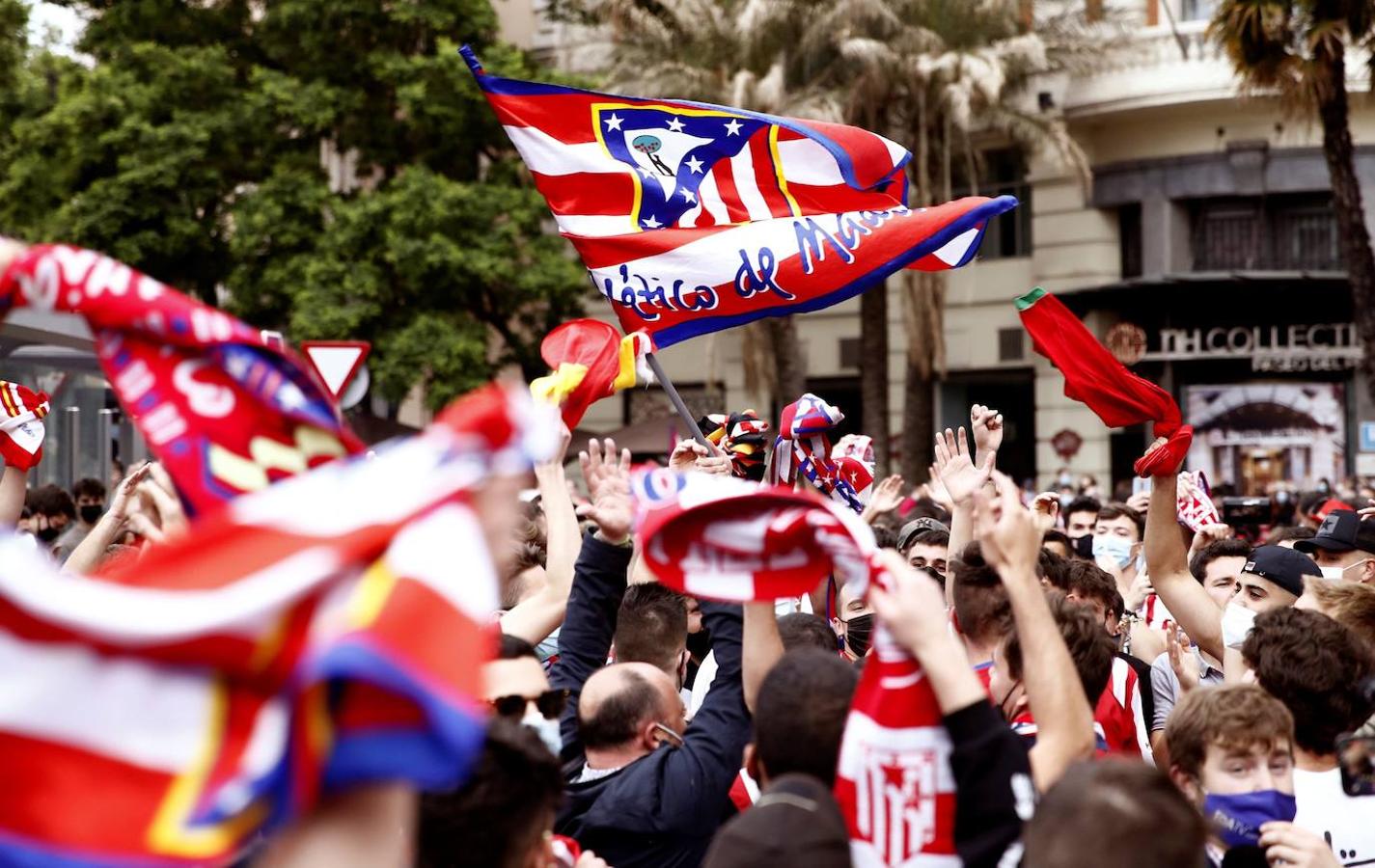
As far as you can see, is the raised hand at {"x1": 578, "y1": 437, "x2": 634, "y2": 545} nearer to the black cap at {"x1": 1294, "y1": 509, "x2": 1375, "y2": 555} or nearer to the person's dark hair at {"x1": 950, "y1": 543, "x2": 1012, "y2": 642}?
the person's dark hair at {"x1": 950, "y1": 543, "x2": 1012, "y2": 642}

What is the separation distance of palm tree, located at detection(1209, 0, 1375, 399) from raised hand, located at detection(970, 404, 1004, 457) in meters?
12.0

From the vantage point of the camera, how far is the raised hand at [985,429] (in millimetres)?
5640

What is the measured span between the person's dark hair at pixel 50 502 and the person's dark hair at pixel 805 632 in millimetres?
6863

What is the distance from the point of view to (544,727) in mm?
3283

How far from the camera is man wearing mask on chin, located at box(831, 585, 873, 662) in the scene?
19.9 feet

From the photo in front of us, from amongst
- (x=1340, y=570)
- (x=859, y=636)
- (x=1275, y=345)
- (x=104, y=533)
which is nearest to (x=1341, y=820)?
(x=859, y=636)

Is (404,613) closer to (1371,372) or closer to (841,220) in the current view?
(841,220)

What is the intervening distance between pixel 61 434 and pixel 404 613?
44.0 feet

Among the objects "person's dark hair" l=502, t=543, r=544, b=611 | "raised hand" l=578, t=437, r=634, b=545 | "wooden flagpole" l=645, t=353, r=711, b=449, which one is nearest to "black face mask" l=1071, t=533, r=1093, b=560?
"wooden flagpole" l=645, t=353, r=711, b=449

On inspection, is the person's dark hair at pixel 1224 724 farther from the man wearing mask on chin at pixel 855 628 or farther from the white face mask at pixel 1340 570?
the white face mask at pixel 1340 570

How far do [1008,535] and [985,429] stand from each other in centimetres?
262

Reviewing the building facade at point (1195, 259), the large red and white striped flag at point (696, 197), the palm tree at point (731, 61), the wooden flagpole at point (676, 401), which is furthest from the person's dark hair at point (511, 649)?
the building facade at point (1195, 259)

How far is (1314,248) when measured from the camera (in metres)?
23.7

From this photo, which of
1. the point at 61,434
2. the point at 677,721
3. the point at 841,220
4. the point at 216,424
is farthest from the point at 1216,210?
the point at 216,424
